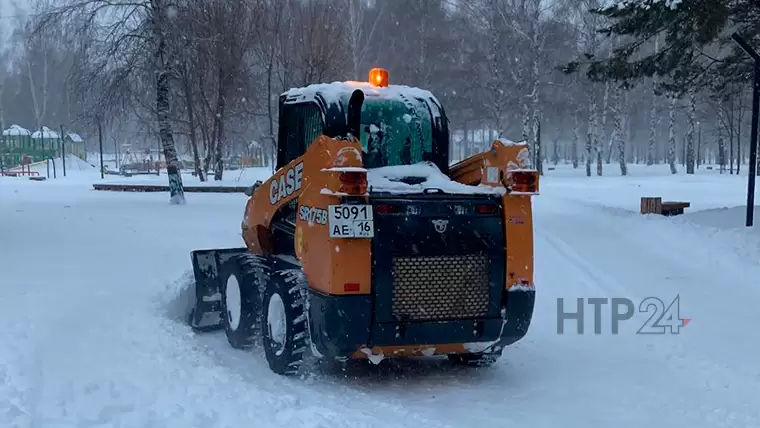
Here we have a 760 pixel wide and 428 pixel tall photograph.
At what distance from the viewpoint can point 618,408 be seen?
5.83 meters

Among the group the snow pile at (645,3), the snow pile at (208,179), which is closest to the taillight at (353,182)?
the snow pile at (645,3)

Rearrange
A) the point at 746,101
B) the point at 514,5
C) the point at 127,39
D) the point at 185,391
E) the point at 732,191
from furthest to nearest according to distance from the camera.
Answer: the point at 746,101 < the point at 514,5 < the point at 732,191 < the point at 127,39 < the point at 185,391

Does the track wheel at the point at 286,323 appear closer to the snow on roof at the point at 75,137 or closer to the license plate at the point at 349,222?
the license plate at the point at 349,222

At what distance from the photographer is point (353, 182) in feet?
18.8

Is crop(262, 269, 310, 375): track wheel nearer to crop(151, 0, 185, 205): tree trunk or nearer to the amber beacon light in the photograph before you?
the amber beacon light

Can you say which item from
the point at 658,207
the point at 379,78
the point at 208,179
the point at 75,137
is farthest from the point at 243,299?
the point at 75,137

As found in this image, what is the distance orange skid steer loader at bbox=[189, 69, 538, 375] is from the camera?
5.81 meters

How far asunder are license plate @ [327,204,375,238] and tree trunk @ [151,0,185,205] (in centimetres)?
1539

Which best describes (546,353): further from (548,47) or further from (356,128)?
(548,47)

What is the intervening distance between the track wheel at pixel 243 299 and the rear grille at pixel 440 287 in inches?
59.5

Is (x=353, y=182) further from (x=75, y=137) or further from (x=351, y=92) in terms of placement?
(x=75, y=137)

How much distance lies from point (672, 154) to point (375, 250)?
43.9 m

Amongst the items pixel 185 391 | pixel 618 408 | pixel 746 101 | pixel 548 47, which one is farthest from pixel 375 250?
pixel 746 101

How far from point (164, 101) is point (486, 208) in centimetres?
1641
